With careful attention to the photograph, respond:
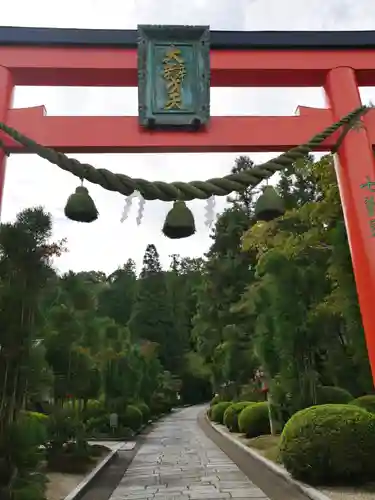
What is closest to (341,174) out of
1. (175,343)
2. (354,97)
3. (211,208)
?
(354,97)

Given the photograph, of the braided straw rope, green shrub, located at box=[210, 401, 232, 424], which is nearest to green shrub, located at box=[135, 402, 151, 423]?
green shrub, located at box=[210, 401, 232, 424]

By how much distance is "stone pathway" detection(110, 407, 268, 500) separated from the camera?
8.76 metres

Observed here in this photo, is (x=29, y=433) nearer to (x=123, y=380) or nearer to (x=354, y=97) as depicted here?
(x=354, y=97)

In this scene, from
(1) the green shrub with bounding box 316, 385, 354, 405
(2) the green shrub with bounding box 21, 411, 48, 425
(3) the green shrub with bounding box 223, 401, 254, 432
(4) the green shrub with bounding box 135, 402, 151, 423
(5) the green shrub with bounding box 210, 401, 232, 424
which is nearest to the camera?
(2) the green shrub with bounding box 21, 411, 48, 425

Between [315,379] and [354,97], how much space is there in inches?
342

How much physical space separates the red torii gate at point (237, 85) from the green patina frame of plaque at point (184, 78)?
12 cm

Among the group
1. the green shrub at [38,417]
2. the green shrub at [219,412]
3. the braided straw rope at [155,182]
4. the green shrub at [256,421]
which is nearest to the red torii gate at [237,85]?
the braided straw rope at [155,182]

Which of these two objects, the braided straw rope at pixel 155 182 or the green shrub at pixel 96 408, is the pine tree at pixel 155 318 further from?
the braided straw rope at pixel 155 182

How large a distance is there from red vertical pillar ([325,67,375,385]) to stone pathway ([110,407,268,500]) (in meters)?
4.83

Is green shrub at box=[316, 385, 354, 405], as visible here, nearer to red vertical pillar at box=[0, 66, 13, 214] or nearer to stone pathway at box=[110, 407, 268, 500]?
stone pathway at box=[110, 407, 268, 500]

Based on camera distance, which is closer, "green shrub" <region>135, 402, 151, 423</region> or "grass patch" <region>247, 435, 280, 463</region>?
"grass patch" <region>247, 435, 280, 463</region>

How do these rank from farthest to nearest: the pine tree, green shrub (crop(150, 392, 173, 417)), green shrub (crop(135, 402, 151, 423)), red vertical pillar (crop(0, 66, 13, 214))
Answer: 1. the pine tree
2. green shrub (crop(150, 392, 173, 417))
3. green shrub (crop(135, 402, 151, 423))
4. red vertical pillar (crop(0, 66, 13, 214))

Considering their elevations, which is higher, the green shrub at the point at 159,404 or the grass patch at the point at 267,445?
the green shrub at the point at 159,404

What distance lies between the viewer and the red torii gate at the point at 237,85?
17.3ft
